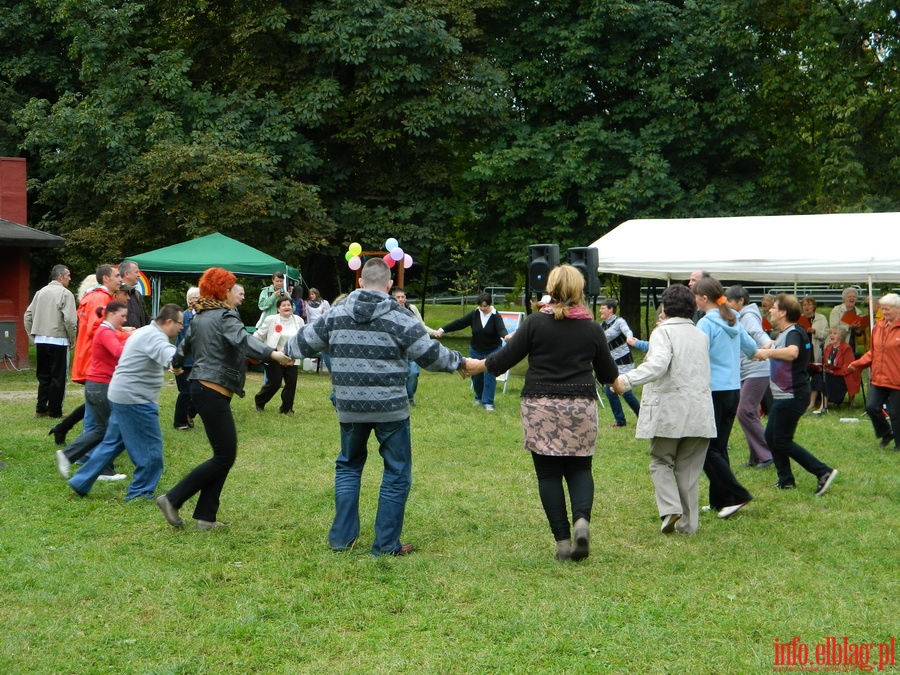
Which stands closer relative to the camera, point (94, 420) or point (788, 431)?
point (788, 431)

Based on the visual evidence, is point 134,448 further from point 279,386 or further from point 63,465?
point 279,386

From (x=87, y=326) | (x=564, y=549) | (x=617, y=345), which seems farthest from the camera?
(x=617, y=345)

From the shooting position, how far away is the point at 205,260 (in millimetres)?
19297

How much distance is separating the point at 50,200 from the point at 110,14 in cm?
508

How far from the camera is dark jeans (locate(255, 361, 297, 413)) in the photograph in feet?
45.5

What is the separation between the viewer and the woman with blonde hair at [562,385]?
20.4 ft

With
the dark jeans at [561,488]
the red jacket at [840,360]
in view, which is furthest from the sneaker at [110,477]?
the red jacket at [840,360]

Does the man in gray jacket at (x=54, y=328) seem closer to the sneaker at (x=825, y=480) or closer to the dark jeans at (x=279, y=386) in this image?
the dark jeans at (x=279, y=386)

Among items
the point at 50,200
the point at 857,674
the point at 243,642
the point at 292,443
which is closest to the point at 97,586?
the point at 243,642

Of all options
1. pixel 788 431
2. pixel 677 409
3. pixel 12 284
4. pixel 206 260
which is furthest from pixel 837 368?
pixel 12 284

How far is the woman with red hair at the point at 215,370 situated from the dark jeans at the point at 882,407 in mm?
7649

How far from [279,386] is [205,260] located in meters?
6.19

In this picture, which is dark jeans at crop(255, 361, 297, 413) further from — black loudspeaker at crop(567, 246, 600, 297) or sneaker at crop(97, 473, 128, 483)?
black loudspeaker at crop(567, 246, 600, 297)

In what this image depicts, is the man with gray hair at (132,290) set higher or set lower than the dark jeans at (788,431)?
higher
